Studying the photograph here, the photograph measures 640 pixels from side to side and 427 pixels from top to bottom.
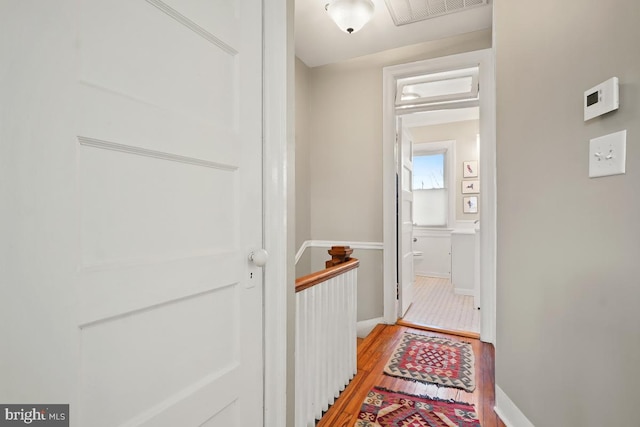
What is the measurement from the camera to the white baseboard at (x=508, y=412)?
4.97 ft

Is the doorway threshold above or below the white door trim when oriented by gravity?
below

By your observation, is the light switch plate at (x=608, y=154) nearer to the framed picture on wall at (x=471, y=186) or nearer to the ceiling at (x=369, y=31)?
the ceiling at (x=369, y=31)

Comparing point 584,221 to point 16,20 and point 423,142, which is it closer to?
point 16,20

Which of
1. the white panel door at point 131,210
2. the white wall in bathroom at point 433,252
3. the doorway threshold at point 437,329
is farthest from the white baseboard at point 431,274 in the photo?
→ the white panel door at point 131,210

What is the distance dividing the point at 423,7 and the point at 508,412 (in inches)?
111

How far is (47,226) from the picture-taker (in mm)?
565

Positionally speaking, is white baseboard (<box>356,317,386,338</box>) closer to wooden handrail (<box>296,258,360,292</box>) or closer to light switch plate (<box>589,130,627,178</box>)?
wooden handrail (<box>296,258,360,292</box>)

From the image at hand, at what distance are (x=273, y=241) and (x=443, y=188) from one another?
4814 millimetres

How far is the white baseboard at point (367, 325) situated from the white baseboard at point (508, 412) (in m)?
1.44

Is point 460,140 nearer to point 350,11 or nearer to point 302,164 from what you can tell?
point 302,164

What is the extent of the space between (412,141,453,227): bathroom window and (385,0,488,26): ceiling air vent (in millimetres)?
3070

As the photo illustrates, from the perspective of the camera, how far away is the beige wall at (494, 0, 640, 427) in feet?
3.06

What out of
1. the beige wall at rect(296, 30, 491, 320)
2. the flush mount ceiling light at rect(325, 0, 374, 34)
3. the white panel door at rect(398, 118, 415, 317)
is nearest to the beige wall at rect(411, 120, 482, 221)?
the white panel door at rect(398, 118, 415, 317)

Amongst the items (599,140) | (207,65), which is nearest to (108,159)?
(207,65)
